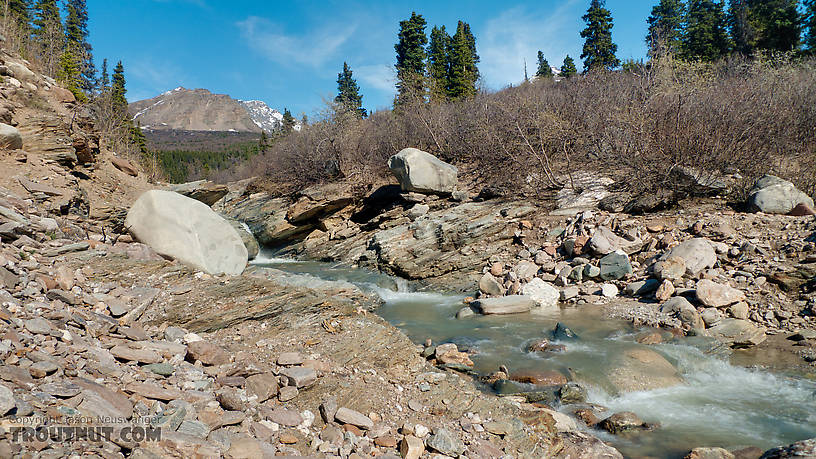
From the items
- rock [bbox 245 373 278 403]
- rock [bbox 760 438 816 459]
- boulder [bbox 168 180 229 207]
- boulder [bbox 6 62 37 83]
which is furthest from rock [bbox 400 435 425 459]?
boulder [bbox 168 180 229 207]

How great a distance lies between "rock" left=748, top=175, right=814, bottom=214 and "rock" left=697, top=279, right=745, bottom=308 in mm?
3371

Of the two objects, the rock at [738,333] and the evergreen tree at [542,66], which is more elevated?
the evergreen tree at [542,66]

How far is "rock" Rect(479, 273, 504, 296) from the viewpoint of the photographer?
31.1 feet

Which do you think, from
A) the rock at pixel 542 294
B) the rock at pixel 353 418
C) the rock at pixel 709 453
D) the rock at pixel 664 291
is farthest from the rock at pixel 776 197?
the rock at pixel 353 418

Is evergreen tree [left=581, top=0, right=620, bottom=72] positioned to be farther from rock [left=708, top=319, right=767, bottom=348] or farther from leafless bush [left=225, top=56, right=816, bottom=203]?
rock [left=708, top=319, right=767, bottom=348]

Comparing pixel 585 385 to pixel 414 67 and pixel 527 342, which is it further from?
pixel 414 67

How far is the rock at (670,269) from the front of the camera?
26.1ft

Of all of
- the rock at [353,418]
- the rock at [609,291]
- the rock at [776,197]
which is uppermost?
the rock at [776,197]

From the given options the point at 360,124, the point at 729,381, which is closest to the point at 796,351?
the point at 729,381

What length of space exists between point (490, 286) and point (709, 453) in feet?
19.9

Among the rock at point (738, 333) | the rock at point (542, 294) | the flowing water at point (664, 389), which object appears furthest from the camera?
the rock at point (542, 294)

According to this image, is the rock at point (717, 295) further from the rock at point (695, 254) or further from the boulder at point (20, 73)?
the boulder at point (20, 73)

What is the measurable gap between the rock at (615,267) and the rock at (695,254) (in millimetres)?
694

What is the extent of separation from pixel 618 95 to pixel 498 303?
11.2m
